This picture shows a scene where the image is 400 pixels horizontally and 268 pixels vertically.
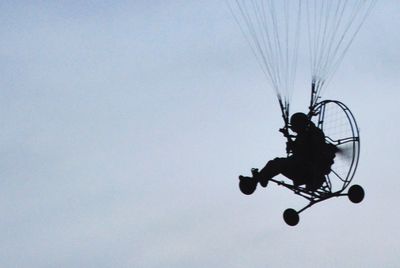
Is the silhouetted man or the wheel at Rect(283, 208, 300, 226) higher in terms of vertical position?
the silhouetted man

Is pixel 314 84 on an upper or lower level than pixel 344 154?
upper

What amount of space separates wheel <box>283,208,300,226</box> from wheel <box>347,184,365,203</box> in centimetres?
184

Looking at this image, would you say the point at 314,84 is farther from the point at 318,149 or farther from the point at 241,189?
the point at 241,189

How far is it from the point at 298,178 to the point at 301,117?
5.80 ft

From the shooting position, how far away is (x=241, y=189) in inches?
995

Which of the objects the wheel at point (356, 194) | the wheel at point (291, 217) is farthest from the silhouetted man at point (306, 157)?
the wheel at point (291, 217)

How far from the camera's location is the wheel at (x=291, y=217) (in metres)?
25.5

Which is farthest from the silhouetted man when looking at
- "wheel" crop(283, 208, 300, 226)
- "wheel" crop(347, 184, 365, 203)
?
"wheel" crop(283, 208, 300, 226)

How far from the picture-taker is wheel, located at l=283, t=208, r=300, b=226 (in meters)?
25.5

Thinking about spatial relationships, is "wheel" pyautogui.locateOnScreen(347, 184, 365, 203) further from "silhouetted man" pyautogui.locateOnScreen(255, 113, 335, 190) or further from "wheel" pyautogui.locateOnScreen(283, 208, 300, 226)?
"wheel" pyautogui.locateOnScreen(283, 208, 300, 226)

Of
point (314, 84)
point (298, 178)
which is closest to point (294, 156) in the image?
point (298, 178)

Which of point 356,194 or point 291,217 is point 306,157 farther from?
point 291,217

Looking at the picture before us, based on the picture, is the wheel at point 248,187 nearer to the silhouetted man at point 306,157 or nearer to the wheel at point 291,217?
the silhouetted man at point 306,157

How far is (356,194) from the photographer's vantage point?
80.5 ft
